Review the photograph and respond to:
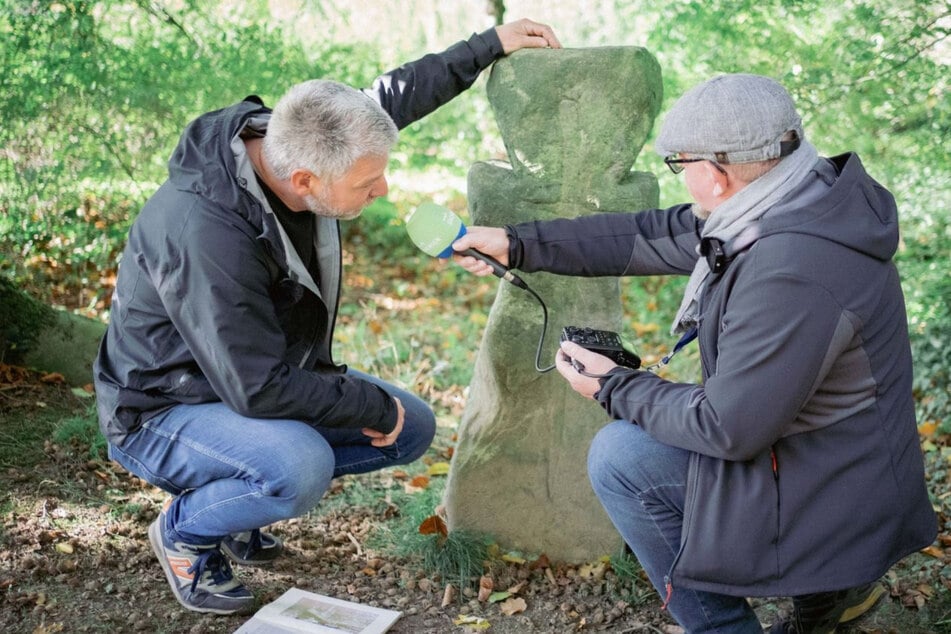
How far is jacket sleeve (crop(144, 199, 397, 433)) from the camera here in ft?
9.21

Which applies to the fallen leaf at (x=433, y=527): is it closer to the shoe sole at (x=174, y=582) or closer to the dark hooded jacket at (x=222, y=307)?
the dark hooded jacket at (x=222, y=307)

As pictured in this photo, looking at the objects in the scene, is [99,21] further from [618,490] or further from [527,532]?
[618,490]

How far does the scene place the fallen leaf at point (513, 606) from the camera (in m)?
3.38

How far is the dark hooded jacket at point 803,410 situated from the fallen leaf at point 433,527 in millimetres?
1318

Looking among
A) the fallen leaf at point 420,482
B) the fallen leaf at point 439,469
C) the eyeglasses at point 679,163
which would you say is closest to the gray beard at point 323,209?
the eyeglasses at point 679,163

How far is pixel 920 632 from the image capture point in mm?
3264

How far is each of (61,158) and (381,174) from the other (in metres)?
2.55

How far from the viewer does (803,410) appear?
2.48 meters

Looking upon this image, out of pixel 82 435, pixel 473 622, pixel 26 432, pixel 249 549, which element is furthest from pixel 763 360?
pixel 26 432

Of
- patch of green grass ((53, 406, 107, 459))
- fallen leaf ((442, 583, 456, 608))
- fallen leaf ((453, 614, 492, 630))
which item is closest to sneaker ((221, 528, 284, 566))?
fallen leaf ((442, 583, 456, 608))

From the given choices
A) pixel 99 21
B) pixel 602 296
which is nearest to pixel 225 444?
pixel 602 296

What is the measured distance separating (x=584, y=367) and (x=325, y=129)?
1.06m

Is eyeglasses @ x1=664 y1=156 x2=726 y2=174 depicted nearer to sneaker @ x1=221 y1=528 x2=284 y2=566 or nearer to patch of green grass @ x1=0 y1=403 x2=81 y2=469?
sneaker @ x1=221 y1=528 x2=284 y2=566

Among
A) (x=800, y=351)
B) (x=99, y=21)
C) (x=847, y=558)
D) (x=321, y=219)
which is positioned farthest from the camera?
(x=99, y=21)
